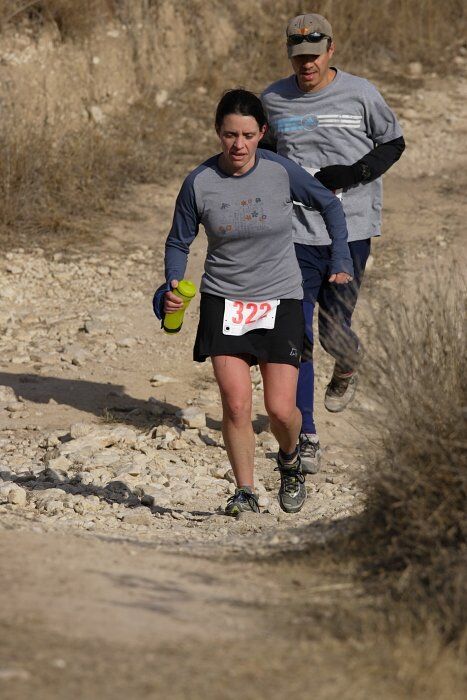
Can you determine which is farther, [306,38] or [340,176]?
[340,176]

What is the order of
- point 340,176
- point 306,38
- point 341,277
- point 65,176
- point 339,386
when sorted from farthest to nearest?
point 65,176 < point 339,386 < point 340,176 < point 306,38 < point 341,277

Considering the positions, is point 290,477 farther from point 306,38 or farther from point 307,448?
point 306,38

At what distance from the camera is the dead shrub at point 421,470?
12.2 feet

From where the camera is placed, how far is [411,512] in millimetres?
3984

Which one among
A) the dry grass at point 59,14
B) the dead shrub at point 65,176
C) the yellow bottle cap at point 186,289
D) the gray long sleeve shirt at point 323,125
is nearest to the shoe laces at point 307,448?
the gray long sleeve shirt at point 323,125

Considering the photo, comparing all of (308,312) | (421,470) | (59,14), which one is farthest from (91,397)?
(59,14)

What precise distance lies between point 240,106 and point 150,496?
1962 millimetres

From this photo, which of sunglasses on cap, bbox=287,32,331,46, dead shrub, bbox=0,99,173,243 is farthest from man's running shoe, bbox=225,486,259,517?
dead shrub, bbox=0,99,173,243

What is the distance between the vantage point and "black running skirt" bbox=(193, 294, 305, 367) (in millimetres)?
5055

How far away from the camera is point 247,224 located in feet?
16.2

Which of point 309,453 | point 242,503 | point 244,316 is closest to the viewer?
A: point 244,316

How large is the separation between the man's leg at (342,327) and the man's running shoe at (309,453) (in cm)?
30

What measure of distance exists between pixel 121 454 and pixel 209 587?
2.64 metres

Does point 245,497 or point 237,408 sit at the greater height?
point 237,408
